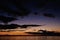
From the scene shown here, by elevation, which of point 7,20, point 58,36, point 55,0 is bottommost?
point 58,36

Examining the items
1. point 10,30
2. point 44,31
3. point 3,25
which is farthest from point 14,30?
point 44,31

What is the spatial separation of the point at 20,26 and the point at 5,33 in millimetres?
440

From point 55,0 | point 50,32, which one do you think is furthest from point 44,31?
point 55,0

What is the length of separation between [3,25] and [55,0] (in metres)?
1.25

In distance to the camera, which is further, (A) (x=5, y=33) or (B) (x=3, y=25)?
(A) (x=5, y=33)

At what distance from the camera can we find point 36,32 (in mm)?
4363

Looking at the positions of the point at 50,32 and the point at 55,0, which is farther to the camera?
the point at 50,32

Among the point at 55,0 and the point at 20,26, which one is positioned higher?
the point at 55,0

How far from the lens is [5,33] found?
4.41m

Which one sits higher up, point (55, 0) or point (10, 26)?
point (55, 0)

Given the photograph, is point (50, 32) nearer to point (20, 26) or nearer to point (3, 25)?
point (20, 26)

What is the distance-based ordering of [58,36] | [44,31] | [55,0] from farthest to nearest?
1. [58,36]
2. [44,31]
3. [55,0]

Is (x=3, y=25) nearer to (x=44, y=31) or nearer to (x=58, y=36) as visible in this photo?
(x=44, y=31)

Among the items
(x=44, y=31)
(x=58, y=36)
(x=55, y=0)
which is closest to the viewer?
(x=55, y=0)
